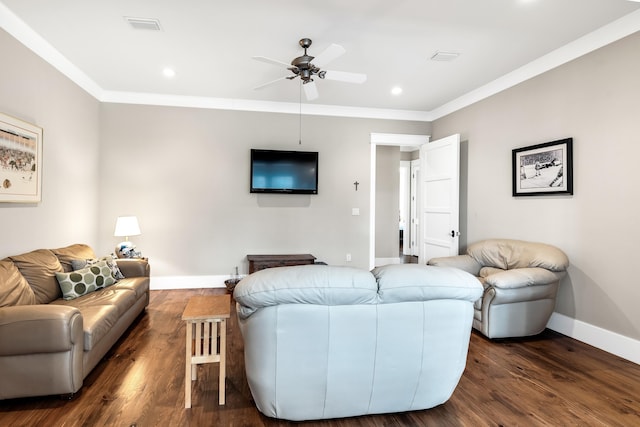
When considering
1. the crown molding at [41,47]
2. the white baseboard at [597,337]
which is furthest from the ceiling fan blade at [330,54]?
the white baseboard at [597,337]

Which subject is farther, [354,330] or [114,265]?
[114,265]

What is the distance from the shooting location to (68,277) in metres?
3.00

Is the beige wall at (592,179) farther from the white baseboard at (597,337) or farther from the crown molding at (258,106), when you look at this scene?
the crown molding at (258,106)

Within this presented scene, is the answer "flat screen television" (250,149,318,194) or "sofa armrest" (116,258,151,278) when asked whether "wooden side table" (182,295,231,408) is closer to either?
"sofa armrest" (116,258,151,278)

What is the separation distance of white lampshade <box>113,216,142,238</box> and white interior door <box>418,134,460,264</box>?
4.22 meters

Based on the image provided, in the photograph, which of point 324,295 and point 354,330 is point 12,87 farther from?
point 354,330

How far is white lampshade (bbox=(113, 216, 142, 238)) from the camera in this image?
432 cm

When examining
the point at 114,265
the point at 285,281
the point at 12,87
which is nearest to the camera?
the point at 285,281

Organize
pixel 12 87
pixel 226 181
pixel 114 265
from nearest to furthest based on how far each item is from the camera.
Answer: pixel 12 87
pixel 114 265
pixel 226 181

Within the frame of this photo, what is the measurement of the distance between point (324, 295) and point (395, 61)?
9.83 ft

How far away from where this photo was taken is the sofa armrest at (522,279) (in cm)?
313

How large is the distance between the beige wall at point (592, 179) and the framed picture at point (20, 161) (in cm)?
518

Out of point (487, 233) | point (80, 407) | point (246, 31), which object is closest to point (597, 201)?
point (487, 233)

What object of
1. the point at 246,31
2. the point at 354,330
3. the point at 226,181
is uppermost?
the point at 246,31
